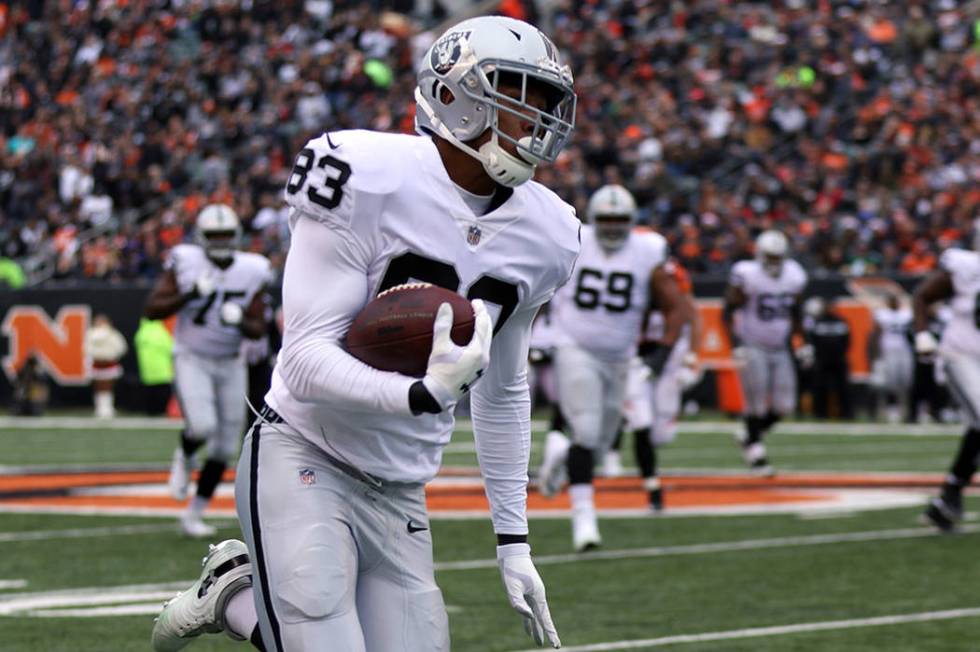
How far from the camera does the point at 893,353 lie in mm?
18531

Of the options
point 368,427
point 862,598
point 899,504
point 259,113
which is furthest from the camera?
point 259,113

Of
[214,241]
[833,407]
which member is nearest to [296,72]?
[833,407]

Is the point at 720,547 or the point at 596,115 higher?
the point at 596,115

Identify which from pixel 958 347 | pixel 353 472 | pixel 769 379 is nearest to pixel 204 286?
pixel 958 347

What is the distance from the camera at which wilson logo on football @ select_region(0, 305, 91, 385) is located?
69.7 feet

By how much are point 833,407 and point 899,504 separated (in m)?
8.25

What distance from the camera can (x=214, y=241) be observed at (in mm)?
9984

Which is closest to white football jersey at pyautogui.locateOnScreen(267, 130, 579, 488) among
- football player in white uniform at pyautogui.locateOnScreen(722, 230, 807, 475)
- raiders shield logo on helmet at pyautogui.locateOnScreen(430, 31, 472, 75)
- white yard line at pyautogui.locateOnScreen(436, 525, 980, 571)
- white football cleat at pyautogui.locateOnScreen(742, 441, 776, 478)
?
raiders shield logo on helmet at pyautogui.locateOnScreen(430, 31, 472, 75)

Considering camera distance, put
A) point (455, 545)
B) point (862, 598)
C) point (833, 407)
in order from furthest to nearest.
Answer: point (833, 407) → point (455, 545) → point (862, 598)

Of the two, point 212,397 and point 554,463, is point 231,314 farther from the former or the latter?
point 554,463

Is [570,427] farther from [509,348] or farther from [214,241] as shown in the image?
[509,348]

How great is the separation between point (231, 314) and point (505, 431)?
5.63 m

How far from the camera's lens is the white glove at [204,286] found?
9.76 metres

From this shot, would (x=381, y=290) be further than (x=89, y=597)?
No
